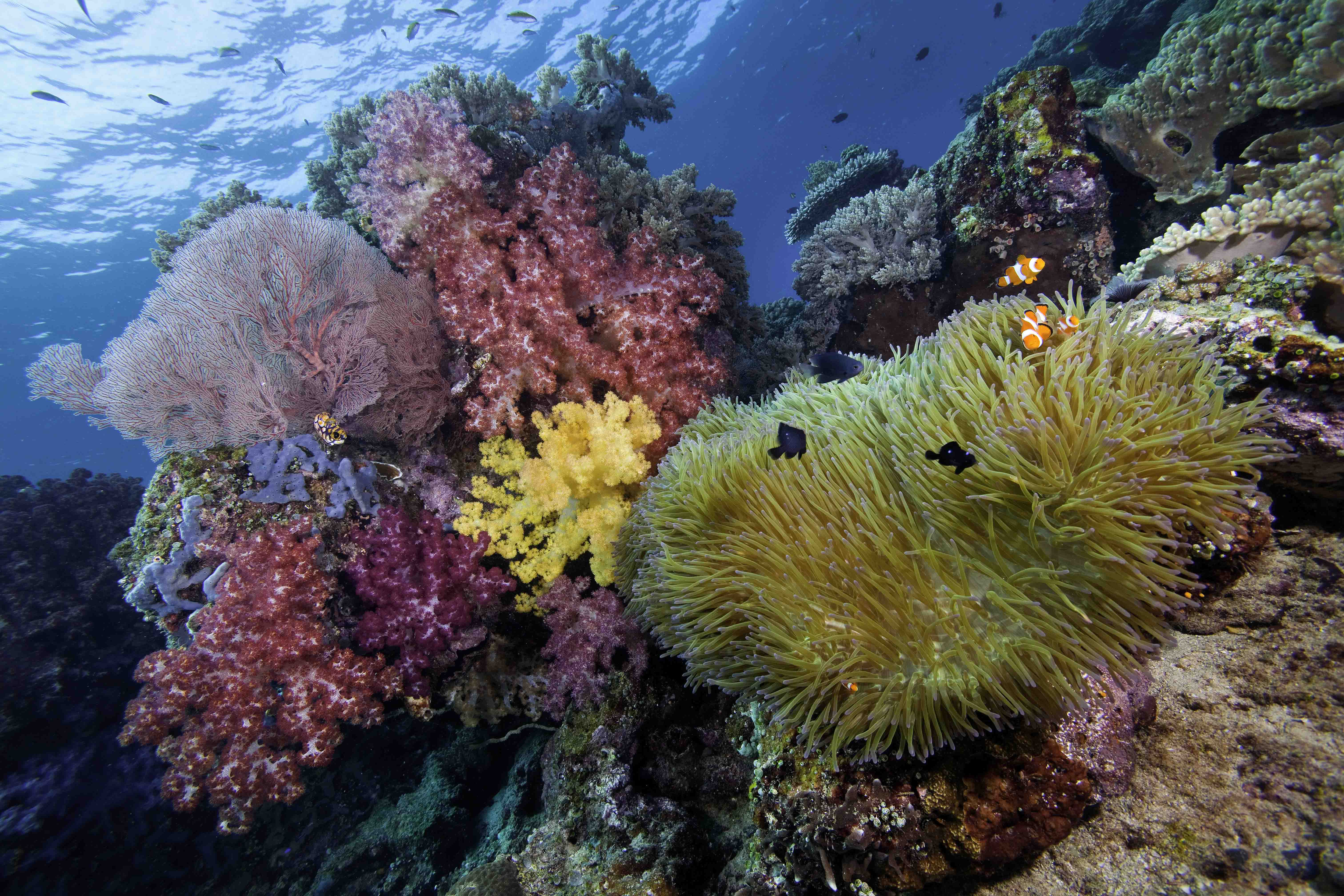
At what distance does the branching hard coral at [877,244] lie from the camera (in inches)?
225

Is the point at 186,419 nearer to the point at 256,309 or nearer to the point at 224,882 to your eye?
the point at 256,309

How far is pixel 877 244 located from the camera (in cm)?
609

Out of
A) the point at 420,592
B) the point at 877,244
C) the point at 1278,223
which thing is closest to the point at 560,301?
the point at 420,592

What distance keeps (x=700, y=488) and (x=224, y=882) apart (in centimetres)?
628

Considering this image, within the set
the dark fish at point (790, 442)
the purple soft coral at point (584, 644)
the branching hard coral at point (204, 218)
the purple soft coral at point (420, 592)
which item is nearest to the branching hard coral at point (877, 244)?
the dark fish at point (790, 442)

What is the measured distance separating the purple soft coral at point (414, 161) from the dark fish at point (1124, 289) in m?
4.97

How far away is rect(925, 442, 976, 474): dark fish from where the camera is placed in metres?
2.07

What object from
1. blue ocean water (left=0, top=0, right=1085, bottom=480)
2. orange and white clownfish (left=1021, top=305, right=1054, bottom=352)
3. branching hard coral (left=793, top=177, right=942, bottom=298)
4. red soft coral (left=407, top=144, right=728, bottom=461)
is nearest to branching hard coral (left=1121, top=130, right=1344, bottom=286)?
orange and white clownfish (left=1021, top=305, right=1054, bottom=352)

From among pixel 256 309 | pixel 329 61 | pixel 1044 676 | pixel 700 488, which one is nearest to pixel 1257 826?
pixel 1044 676

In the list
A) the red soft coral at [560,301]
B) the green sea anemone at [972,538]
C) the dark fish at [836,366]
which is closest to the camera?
the green sea anemone at [972,538]

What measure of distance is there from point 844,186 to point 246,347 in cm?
1045

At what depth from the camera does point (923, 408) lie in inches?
100

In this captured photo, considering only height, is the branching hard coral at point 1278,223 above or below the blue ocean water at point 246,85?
below

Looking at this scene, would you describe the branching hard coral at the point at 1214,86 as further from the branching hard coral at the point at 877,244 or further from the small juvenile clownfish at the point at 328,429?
the small juvenile clownfish at the point at 328,429
